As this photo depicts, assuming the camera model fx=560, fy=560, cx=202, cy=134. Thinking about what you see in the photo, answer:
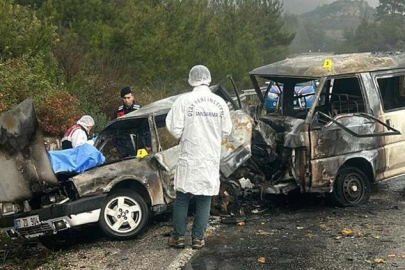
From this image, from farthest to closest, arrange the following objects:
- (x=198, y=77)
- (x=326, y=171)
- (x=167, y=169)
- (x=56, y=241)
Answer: (x=326, y=171)
(x=167, y=169)
(x=56, y=241)
(x=198, y=77)

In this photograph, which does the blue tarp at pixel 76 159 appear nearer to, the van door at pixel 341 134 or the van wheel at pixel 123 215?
the van wheel at pixel 123 215

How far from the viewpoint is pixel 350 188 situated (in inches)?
305

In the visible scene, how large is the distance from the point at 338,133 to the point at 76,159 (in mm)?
3446

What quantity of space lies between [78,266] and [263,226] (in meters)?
2.38

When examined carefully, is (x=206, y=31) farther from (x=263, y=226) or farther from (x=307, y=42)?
(x=307, y=42)

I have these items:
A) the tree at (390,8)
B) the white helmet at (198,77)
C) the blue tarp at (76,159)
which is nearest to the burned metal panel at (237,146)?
the white helmet at (198,77)

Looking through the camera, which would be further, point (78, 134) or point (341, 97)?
point (341, 97)

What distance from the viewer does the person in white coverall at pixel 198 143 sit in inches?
229

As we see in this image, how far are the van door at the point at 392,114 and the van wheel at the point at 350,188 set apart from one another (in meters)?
0.31

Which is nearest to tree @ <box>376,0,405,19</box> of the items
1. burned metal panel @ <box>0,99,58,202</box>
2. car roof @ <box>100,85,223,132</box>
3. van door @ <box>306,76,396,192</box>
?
van door @ <box>306,76,396,192</box>

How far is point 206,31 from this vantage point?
24.9m

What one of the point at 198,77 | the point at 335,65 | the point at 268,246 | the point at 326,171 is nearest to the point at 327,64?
the point at 335,65

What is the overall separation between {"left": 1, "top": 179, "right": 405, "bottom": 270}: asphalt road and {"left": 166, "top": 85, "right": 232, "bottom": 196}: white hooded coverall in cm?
75

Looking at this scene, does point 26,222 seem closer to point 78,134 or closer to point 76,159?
point 76,159
